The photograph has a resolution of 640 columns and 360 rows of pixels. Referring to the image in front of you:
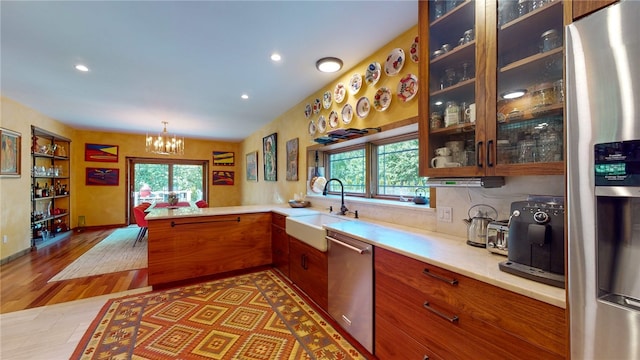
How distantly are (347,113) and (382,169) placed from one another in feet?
2.51

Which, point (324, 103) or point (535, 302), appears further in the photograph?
point (324, 103)

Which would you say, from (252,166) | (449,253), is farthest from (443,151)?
(252,166)

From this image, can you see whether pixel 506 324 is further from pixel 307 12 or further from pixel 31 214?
pixel 31 214

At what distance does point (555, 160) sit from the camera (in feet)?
3.52

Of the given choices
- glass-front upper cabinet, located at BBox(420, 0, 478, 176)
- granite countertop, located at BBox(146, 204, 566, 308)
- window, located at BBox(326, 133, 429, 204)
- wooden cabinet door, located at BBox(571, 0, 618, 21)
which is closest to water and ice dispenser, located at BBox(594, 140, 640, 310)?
granite countertop, located at BBox(146, 204, 566, 308)

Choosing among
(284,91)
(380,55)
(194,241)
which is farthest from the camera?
(284,91)

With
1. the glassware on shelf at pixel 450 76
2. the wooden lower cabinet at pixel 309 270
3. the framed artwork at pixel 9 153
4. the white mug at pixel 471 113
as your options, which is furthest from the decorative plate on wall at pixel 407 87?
the framed artwork at pixel 9 153

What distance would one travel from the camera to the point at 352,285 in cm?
179

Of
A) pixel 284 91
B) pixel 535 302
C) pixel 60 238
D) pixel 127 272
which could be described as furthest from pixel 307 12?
pixel 60 238

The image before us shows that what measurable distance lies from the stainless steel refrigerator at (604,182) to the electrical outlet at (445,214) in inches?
41.4

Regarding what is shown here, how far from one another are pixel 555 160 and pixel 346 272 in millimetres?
1371

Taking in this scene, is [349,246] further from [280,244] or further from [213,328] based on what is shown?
[280,244]

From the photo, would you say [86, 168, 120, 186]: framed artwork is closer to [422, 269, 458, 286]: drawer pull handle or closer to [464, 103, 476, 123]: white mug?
[422, 269, 458, 286]: drawer pull handle

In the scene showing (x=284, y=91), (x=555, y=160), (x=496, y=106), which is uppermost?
(x=284, y=91)
